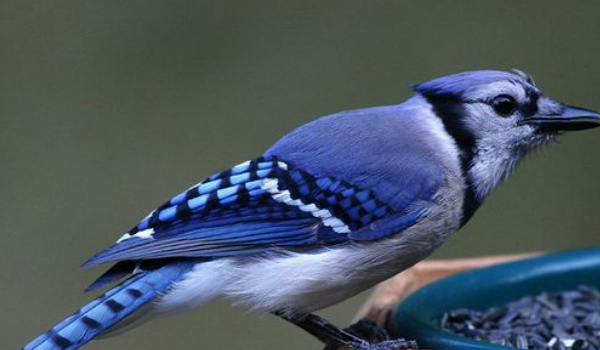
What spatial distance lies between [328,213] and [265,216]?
17cm

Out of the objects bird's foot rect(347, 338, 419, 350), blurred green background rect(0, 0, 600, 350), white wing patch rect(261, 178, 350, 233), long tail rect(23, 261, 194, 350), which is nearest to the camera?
long tail rect(23, 261, 194, 350)

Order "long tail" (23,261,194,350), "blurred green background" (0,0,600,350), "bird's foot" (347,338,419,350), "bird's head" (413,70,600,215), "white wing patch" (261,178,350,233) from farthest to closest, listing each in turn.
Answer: "blurred green background" (0,0,600,350) < "bird's head" (413,70,600,215) < "white wing patch" (261,178,350,233) < "bird's foot" (347,338,419,350) < "long tail" (23,261,194,350)

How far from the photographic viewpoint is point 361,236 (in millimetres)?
3139

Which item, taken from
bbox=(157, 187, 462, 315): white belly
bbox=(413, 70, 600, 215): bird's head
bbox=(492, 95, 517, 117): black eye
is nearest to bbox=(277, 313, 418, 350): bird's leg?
bbox=(157, 187, 462, 315): white belly

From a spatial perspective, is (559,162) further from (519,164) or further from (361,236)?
(361,236)

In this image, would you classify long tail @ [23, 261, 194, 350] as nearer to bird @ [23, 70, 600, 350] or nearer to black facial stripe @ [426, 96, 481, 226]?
bird @ [23, 70, 600, 350]

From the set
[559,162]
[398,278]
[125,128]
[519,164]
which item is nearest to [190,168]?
[125,128]

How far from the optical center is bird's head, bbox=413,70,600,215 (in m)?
3.29

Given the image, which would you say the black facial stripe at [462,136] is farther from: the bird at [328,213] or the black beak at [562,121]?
the black beak at [562,121]

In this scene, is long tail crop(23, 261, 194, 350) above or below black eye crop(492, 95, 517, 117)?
below

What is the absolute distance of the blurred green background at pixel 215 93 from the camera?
624 cm

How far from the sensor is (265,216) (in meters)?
3.14

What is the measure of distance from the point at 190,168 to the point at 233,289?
325cm

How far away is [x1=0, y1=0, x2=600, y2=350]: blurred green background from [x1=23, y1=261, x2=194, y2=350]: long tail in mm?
2992
